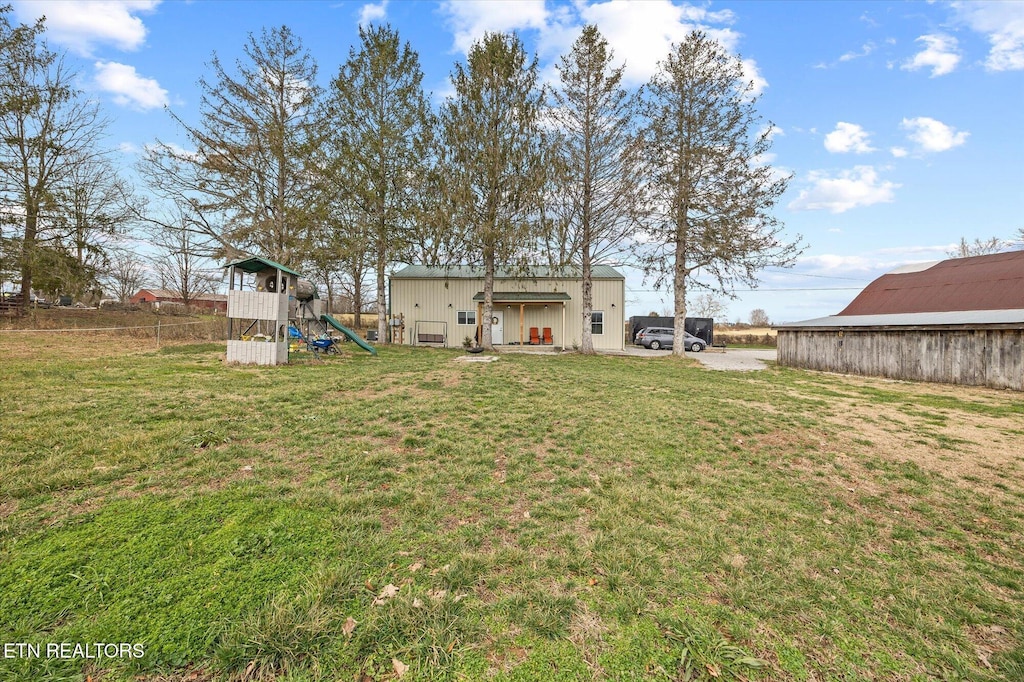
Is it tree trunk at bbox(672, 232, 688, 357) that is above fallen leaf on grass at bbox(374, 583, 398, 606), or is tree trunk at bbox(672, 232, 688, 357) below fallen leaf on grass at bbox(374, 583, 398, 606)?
above

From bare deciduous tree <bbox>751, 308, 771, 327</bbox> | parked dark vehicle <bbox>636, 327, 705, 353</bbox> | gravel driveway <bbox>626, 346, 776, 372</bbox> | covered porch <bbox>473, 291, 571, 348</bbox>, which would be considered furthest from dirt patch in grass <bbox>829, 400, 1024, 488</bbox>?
bare deciduous tree <bbox>751, 308, 771, 327</bbox>

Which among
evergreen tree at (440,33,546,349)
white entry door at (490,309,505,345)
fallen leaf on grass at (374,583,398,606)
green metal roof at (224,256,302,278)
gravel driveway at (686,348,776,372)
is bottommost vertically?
fallen leaf on grass at (374,583,398,606)

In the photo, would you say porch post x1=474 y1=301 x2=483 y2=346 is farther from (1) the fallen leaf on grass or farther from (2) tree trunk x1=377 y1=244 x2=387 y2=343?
(1) the fallen leaf on grass

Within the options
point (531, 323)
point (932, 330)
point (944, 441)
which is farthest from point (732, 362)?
point (944, 441)

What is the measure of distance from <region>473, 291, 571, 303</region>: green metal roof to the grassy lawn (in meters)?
14.6

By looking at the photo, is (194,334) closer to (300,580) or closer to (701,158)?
(300,580)

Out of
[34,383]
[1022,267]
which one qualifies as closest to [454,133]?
[34,383]

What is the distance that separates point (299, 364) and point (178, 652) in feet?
33.0

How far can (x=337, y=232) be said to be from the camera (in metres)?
16.9

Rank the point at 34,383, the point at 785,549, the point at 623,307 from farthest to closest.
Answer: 1. the point at 623,307
2. the point at 34,383
3. the point at 785,549

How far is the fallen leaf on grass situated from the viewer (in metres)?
2.31

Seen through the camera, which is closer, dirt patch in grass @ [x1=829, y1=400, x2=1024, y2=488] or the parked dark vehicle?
dirt patch in grass @ [x1=829, y1=400, x2=1024, y2=488]

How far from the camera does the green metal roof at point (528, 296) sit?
2069cm

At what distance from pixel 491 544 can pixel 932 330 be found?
52.5 ft
